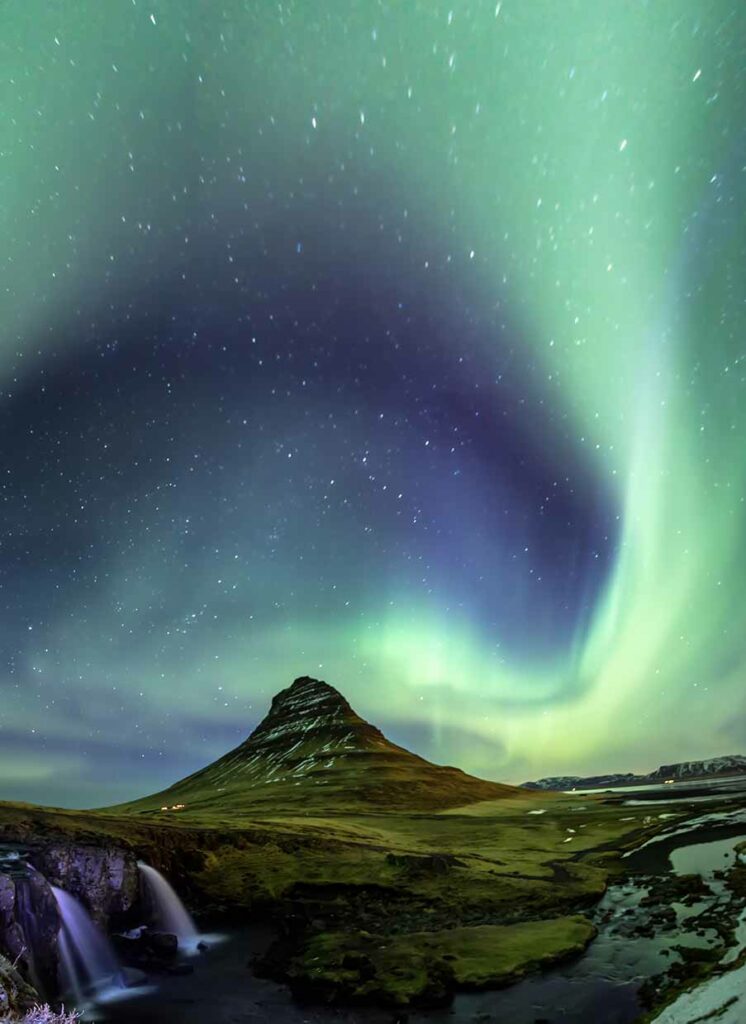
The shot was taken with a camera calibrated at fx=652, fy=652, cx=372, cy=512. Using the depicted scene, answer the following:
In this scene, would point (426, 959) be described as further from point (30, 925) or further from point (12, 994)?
point (12, 994)

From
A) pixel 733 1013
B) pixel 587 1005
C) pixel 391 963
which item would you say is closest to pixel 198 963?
pixel 391 963

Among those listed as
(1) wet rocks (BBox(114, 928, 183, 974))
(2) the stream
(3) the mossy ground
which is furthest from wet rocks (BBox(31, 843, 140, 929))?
(3) the mossy ground

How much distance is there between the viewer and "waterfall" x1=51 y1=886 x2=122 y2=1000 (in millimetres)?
25625

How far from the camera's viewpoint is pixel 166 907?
34.2m

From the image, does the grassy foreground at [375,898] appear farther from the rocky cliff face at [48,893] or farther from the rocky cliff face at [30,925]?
the rocky cliff face at [30,925]

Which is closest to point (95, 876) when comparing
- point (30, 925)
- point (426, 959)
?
point (30, 925)

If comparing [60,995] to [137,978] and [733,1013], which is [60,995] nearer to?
[137,978]

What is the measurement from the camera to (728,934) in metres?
25.8

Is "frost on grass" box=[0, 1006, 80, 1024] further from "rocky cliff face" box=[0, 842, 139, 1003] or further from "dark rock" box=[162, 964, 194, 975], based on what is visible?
"dark rock" box=[162, 964, 194, 975]

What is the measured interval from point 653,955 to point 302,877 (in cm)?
2271

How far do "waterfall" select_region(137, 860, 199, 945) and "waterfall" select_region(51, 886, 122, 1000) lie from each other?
4.46 metres

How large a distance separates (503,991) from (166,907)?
19.6 m

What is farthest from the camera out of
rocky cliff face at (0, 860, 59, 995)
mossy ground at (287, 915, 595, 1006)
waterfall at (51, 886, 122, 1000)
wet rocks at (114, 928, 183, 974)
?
wet rocks at (114, 928, 183, 974)

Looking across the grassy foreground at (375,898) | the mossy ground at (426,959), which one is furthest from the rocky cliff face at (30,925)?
the mossy ground at (426,959)
